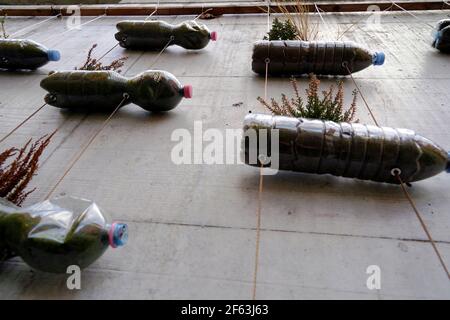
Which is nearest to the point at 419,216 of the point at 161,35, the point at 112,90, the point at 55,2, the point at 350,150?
the point at 350,150

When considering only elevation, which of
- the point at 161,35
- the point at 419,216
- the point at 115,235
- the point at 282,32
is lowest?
the point at 419,216

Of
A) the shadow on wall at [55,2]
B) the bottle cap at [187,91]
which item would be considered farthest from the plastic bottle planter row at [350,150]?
the shadow on wall at [55,2]

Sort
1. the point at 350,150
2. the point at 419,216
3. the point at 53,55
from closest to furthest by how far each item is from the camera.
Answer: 1. the point at 419,216
2. the point at 350,150
3. the point at 53,55

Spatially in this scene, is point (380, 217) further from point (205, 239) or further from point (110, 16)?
point (110, 16)

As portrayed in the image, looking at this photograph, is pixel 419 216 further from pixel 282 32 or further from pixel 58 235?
pixel 282 32

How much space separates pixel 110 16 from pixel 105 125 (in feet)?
19.0

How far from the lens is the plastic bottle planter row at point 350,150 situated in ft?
11.3

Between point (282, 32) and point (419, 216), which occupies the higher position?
point (282, 32)

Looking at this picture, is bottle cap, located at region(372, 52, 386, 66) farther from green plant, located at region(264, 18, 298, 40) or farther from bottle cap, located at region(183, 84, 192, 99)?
bottle cap, located at region(183, 84, 192, 99)

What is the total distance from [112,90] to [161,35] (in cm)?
262

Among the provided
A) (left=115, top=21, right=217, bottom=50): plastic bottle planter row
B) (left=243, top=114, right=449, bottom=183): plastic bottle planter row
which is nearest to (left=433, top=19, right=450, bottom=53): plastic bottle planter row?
(left=115, top=21, right=217, bottom=50): plastic bottle planter row

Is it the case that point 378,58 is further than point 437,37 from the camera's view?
No

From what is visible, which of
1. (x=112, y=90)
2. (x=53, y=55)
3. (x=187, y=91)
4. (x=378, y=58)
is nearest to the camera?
(x=187, y=91)

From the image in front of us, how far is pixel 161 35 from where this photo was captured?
7.18 metres
